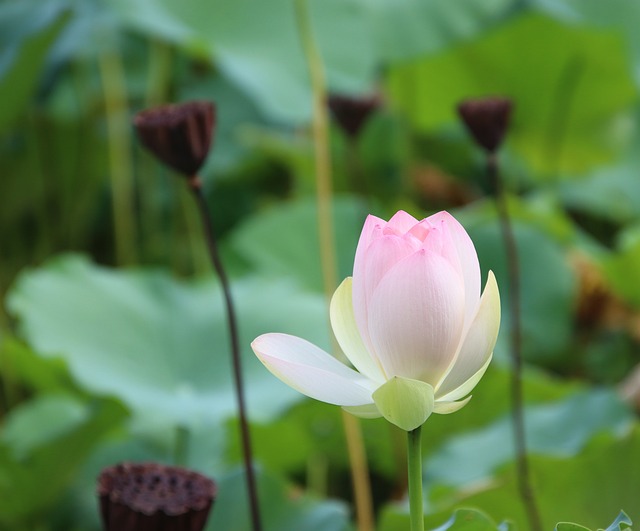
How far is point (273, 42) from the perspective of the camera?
1.30m

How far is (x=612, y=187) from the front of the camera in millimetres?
1730

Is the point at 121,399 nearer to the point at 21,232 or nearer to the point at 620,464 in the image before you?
the point at 620,464

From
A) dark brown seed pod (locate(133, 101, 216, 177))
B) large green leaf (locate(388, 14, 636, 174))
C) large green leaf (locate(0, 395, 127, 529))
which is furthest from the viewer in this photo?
large green leaf (locate(388, 14, 636, 174))

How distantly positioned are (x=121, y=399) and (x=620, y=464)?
1.36 ft

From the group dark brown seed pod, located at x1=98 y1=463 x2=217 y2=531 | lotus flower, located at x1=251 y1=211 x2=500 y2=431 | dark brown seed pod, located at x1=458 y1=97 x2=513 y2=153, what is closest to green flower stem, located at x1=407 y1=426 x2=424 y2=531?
lotus flower, located at x1=251 y1=211 x2=500 y2=431

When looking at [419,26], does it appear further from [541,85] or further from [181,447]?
[181,447]

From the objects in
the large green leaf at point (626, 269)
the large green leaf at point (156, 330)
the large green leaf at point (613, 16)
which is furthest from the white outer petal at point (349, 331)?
the large green leaf at point (613, 16)

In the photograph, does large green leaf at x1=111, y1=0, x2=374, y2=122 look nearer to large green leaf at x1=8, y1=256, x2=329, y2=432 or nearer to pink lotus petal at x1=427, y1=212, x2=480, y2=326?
large green leaf at x1=8, y1=256, x2=329, y2=432

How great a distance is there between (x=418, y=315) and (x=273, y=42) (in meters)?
1.05

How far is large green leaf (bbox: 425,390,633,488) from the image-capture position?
88 centimetres

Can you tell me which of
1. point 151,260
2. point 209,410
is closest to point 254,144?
point 151,260

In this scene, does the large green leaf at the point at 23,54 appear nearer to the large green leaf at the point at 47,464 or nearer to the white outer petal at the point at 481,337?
the large green leaf at the point at 47,464

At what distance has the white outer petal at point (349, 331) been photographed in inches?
13.1

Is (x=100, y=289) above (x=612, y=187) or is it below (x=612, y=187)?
above
